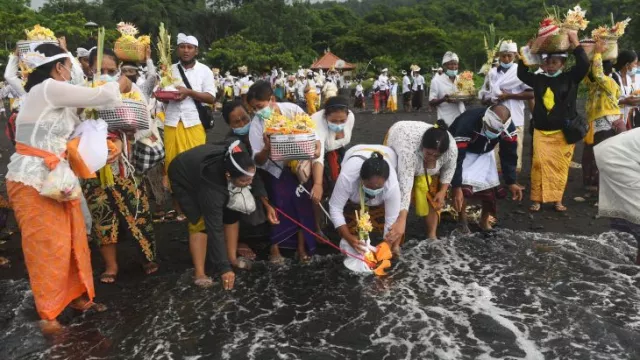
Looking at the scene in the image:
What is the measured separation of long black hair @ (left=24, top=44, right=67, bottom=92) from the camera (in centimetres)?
361

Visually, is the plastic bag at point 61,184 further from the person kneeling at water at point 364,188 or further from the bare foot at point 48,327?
the person kneeling at water at point 364,188

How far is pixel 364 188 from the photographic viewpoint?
174 inches

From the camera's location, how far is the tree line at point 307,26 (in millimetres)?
34812

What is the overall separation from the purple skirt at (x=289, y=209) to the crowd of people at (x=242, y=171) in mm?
13

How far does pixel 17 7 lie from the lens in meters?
30.0

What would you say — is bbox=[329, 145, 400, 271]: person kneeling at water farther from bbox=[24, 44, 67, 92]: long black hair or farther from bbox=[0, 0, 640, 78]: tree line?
bbox=[0, 0, 640, 78]: tree line

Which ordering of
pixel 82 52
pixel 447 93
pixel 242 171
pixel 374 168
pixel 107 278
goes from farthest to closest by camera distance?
1. pixel 447 93
2. pixel 82 52
3. pixel 107 278
4. pixel 374 168
5. pixel 242 171

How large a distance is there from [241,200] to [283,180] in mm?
639

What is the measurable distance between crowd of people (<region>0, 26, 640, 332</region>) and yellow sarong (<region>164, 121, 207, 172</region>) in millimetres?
15

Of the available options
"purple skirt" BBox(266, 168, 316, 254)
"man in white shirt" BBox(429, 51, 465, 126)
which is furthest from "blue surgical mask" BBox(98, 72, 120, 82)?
"man in white shirt" BBox(429, 51, 465, 126)

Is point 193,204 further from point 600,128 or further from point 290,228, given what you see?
point 600,128

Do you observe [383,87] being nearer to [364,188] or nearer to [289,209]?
[289,209]

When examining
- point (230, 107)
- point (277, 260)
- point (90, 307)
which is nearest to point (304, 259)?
point (277, 260)

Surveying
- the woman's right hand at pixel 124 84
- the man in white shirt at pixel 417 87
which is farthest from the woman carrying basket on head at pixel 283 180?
the man in white shirt at pixel 417 87
